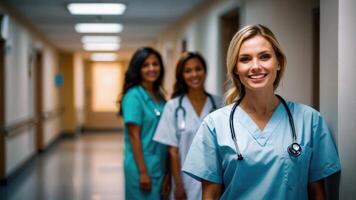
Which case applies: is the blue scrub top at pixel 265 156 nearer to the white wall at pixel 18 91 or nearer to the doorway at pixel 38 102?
the white wall at pixel 18 91

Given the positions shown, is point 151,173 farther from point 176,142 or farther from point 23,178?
point 23,178

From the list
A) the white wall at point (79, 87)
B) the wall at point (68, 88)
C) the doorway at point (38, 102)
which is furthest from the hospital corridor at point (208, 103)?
the white wall at point (79, 87)

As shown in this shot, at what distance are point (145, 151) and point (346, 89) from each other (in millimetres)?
1298

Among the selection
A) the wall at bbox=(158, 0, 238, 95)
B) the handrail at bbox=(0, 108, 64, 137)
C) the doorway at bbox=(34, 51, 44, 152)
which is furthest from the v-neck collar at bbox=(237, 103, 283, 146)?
the doorway at bbox=(34, 51, 44, 152)

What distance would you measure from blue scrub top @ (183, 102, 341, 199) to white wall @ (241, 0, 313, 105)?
5.04 feet

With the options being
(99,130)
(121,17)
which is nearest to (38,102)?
(121,17)

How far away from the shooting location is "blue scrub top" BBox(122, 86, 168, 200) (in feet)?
9.09

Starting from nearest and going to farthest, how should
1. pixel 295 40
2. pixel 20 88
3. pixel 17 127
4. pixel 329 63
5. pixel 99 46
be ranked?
pixel 329 63 < pixel 295 40 < pixel 17 127 < pixel 20 88 < pixel 99 46

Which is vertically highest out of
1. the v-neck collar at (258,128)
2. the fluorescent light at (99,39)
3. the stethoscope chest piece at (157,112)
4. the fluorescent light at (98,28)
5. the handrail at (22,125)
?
the fluorescent light at (98,28)

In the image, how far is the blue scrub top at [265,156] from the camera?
1.61m

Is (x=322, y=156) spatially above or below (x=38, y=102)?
above

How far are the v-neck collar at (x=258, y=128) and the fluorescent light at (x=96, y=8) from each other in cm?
372

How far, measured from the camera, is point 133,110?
2793mm

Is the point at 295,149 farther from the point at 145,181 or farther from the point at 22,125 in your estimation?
the point at 22,125
